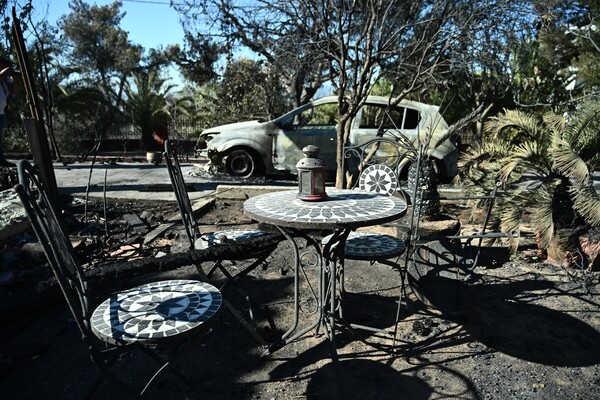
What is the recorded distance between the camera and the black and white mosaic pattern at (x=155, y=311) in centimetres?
172

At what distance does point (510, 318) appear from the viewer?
3.02m

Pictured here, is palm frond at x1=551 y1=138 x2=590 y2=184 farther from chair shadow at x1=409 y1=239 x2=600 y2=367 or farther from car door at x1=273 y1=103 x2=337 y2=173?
car door at x1=273 y1=103 x2=337 y2=173

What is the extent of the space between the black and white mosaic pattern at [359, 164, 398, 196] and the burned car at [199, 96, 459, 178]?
3362mm

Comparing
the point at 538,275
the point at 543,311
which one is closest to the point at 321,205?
the point at 543,311

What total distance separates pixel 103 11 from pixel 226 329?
1192 inches

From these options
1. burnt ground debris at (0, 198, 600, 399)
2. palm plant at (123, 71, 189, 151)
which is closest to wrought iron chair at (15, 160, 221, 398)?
burnt ground debris at (0, 198, 600, 399)

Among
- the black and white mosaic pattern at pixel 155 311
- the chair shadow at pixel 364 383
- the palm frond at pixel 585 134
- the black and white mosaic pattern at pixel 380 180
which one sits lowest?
the chair shadow at pixel 364 383

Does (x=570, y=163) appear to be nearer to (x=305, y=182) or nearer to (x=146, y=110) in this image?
(x=305, y=182)

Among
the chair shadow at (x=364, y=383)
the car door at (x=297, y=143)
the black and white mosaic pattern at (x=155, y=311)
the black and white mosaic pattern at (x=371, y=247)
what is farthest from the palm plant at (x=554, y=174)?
the car door at (x=297, y=143)

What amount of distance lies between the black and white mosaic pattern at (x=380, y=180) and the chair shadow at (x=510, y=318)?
651 millimetres

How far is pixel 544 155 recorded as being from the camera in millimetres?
4320

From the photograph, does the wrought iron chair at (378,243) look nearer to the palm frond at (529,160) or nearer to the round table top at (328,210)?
the round table top at (328,210)

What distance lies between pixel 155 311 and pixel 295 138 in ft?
20.2

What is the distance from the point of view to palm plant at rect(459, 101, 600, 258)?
3891 millimetres
